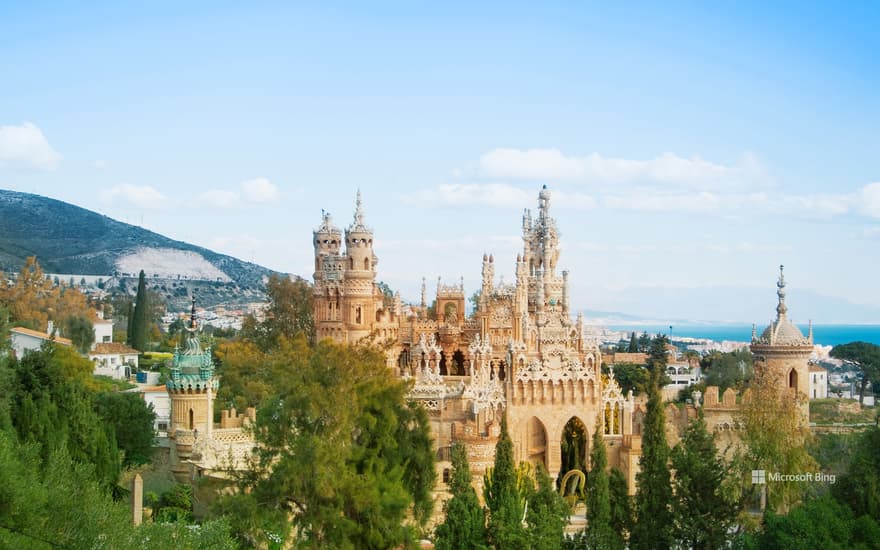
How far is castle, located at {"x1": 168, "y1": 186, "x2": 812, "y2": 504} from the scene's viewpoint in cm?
3722

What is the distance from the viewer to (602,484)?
1148 inches

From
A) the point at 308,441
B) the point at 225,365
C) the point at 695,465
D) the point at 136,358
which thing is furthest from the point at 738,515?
the point at 136,358

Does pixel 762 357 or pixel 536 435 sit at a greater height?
pixel 762 357

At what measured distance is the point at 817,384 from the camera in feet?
292

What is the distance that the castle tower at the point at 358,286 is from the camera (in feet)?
173

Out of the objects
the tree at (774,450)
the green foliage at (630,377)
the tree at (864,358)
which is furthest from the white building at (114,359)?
the tree at (864,358)

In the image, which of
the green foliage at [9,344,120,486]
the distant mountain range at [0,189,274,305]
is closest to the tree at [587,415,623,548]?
the green foliage at [9,344,120,486]

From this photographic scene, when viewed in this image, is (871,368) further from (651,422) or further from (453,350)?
(651,422)

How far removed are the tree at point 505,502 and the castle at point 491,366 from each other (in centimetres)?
344

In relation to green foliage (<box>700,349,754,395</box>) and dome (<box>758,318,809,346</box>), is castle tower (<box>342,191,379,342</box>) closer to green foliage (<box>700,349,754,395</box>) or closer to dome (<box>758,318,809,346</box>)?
dome (<box>758,318,809,346</box>)

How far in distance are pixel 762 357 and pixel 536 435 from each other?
10646mm

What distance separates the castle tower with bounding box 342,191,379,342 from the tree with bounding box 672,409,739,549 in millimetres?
25541

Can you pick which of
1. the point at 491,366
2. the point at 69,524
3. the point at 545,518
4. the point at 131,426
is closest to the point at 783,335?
the point at 491,366

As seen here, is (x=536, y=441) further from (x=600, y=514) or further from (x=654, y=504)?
(x=600, y=514)
